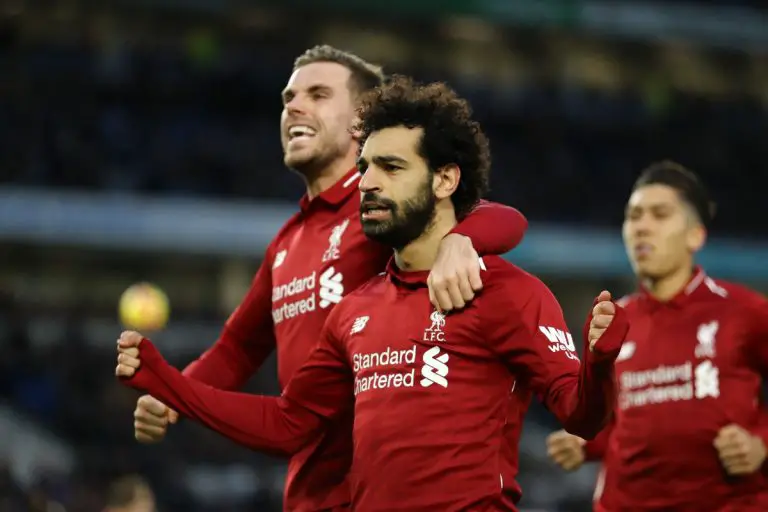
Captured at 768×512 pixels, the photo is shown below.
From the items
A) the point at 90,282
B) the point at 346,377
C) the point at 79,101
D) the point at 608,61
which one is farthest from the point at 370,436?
the point at 608,61

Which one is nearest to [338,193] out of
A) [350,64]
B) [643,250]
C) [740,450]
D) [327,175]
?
[327,175]

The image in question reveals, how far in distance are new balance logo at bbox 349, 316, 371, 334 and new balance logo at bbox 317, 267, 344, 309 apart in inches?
18.7

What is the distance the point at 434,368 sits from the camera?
3.95 m

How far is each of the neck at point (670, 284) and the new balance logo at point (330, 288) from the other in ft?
5.98

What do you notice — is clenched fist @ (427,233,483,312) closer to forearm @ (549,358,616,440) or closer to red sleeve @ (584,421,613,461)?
forearm @ (549,358,616,440)

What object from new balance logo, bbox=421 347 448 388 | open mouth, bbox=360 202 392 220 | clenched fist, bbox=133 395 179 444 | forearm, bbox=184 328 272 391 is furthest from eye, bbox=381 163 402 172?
forearm, bbox=184 328 272 391

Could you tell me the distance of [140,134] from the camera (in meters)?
17.5

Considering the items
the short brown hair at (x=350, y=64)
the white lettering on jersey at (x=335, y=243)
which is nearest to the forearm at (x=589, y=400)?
the white lettering on jersey at (x=335, y=243)

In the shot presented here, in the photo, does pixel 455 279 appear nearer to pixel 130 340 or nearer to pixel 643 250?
pixel 130 340

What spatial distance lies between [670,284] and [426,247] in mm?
2054

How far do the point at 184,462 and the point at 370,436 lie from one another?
968 centimetres

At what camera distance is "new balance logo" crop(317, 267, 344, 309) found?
468cm

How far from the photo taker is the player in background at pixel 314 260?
450 centimetres

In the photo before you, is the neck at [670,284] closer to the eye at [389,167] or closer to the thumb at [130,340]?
the eye at [389,167]
